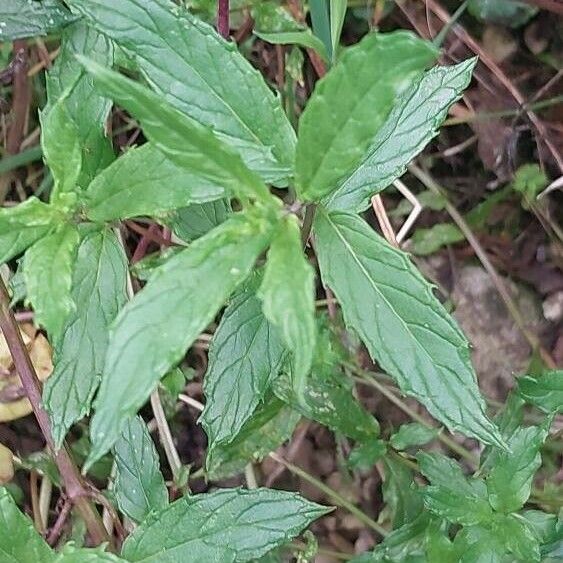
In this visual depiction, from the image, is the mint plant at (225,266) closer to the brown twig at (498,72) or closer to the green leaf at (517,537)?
the green leaf at (517,537)

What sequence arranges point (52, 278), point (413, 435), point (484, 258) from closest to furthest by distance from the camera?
point (52, 278)
point (413, 435)
point (484, 258)

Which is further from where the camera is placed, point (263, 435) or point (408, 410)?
point (408, 410)

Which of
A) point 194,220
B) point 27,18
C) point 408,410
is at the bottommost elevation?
point 408,410

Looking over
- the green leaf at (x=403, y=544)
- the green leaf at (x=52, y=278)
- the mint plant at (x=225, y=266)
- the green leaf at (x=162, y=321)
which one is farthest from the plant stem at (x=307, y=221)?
the green leaf at (x=403, y=544)

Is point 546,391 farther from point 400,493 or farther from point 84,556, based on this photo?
point 84,556

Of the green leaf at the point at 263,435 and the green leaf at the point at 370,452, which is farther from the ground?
the green leaf at the point at 263,435

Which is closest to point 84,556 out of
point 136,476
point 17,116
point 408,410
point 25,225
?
point 136,476

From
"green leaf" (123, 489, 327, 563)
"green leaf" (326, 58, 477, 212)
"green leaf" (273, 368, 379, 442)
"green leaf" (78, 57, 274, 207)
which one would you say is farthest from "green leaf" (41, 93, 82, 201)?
"green leaf" (273, 368, 379, 442)

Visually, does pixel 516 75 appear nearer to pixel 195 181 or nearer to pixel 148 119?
pixel 195 181
